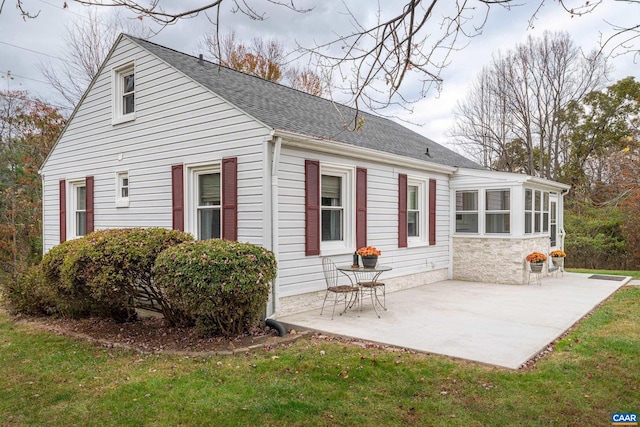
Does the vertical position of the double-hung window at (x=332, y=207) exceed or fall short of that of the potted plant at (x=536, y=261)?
it exceeds it

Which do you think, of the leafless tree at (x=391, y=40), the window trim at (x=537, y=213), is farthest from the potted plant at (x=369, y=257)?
the window trim at (x=537, y=213)

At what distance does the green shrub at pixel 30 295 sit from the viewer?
733 cm

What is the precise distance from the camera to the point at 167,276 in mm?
5207

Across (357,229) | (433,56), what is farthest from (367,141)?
Result: (433,56)

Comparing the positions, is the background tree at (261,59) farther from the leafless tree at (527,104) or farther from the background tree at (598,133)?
the background tree at (598,133)

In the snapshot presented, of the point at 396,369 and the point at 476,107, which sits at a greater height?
the point at 476,107

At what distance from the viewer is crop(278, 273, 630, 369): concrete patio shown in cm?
492

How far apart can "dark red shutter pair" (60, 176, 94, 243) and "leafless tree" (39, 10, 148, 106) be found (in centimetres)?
→ 796

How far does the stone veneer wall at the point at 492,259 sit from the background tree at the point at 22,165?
12890 mm

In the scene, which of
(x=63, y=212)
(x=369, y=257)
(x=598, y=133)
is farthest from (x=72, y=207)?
(x=598, y=133)

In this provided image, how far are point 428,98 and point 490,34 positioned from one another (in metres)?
1.09

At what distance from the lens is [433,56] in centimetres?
341

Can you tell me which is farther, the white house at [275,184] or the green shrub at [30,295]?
the green shrub at [30,295]

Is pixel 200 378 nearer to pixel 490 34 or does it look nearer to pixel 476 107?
pixel 490 34
